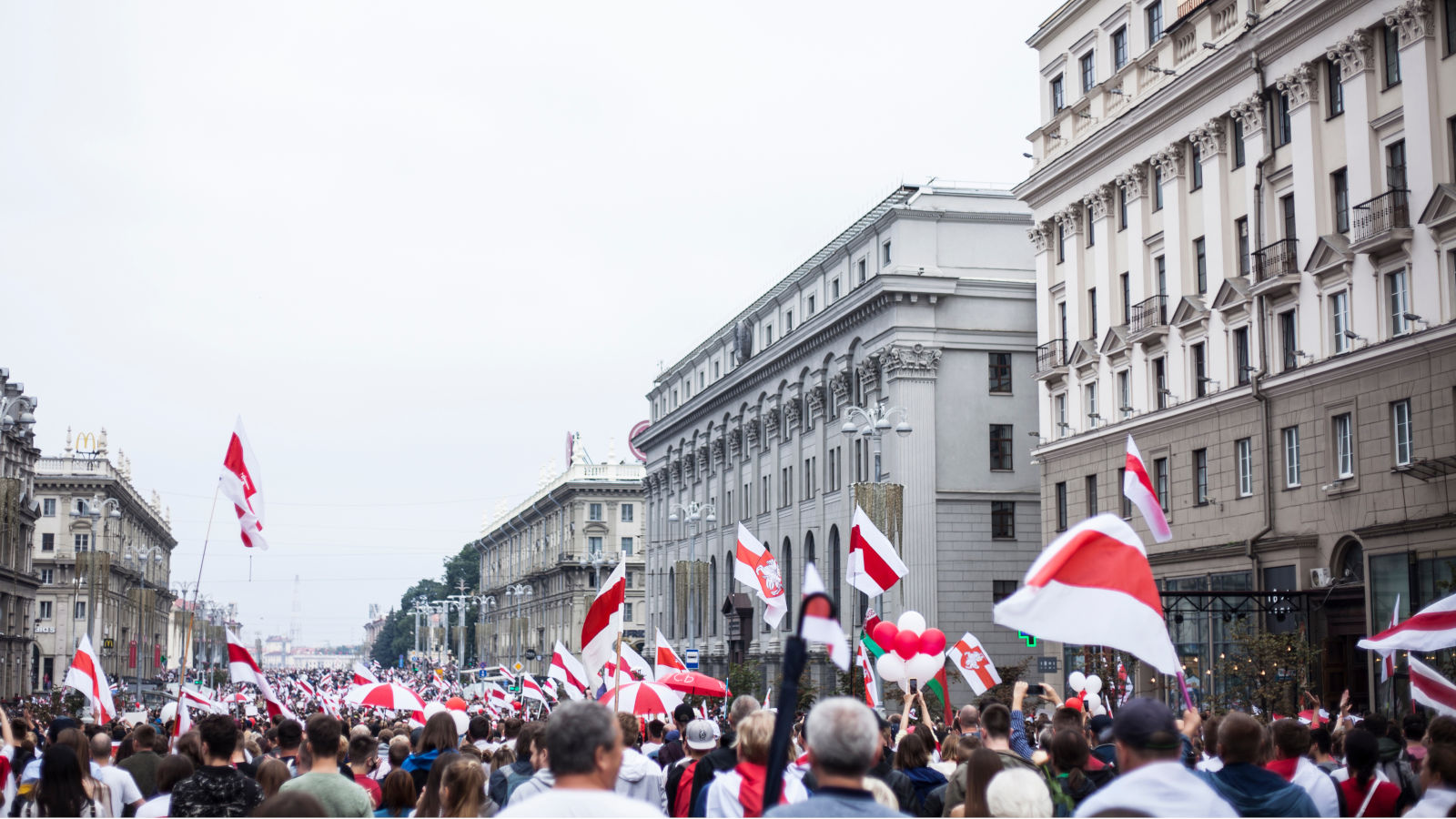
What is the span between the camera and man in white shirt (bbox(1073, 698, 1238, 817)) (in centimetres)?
630

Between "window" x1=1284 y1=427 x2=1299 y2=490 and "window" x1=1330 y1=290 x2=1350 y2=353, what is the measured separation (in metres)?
2.34

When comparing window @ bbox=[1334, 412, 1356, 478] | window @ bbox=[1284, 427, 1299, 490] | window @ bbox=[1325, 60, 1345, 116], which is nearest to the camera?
window @ bbox=[1334, 412, 1356, 478]

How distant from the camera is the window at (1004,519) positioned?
59.0 m

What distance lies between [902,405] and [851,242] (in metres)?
9.04

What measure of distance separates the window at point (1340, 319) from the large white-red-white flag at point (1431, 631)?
19027mm

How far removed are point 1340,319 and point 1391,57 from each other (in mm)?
5472

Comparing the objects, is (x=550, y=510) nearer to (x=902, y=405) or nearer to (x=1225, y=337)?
(x=902, y=405)

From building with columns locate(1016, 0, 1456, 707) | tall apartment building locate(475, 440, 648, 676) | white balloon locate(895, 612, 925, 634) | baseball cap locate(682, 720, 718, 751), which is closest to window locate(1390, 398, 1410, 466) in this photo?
building with columns locate(1016, 0, 1456, 707)

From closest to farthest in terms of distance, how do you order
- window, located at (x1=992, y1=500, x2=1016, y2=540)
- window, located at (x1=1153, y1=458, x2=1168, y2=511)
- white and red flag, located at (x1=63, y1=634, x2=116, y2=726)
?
white and red flag, located at (x1=63, y1=634, x2=116, y2=726), window, located at (x1=1153, y1=458, x2=1168, y2=511), window, located at (x1=992, y1=500, x2=1016, y2=540)

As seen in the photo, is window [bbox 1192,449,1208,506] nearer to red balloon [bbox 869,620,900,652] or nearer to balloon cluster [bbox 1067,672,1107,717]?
balloon cluster [bbox 1067,672,1107,717]

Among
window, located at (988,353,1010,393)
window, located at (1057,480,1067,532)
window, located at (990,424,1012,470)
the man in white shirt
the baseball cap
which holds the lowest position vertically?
the baseball cap

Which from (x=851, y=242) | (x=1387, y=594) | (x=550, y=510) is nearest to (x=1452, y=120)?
(x=1387, y=594)

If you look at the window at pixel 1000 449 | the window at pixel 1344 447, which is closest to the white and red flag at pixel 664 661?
the window at pixel 1344 447

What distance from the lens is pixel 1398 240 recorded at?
31.9 meters
